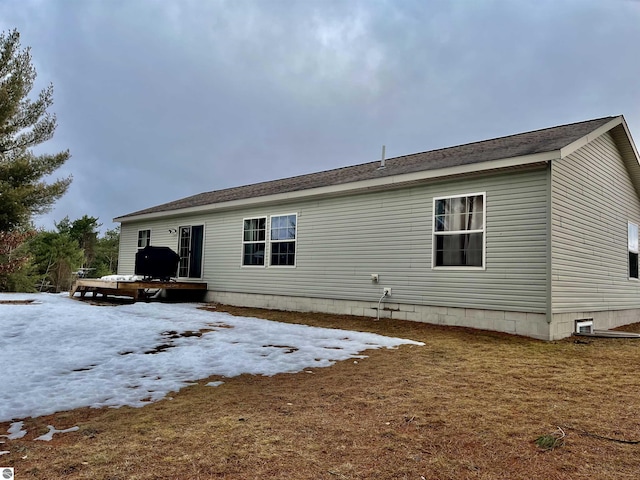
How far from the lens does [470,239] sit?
25.8 ft

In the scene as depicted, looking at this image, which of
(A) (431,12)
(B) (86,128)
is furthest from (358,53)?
(B) (86,128)

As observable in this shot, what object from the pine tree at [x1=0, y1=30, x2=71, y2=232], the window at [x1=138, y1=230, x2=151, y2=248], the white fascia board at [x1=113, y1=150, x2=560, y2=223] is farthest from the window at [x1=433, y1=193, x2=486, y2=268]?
the pine tree at [x1=0, y1=30, x2=71, y2=232]

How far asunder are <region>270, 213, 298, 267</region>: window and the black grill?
11.8 ft

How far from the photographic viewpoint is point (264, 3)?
613 inches

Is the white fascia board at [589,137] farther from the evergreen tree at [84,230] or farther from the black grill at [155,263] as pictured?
the evergreen tree at [84,230]

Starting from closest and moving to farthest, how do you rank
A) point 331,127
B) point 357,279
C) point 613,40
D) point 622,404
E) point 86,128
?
point 622,404, point 357,279, point 613,40, point 331,127, point 86,128

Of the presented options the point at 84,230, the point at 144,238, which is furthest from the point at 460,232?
the point at 84,230

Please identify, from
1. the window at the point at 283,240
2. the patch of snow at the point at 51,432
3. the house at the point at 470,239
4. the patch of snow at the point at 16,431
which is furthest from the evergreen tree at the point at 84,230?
the patch of snow at the point at 51,432

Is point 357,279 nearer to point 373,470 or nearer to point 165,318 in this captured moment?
point 165,318

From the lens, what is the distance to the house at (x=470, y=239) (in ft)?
23.4

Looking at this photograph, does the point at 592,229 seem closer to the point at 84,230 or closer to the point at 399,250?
the point at 399,250

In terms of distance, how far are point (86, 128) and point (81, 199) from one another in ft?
85.6

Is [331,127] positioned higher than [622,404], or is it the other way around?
[331,127]

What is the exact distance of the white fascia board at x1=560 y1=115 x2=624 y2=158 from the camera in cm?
684
